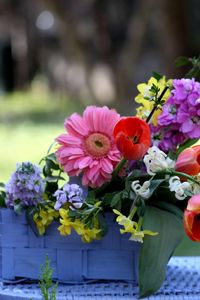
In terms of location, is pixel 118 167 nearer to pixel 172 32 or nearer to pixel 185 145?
pixel 185 145

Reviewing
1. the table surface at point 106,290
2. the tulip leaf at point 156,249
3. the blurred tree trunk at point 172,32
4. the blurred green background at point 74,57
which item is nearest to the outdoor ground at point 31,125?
the blurred green background at point 74,57

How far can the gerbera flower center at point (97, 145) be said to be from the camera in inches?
45.2

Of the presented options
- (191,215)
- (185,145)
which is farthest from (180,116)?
(191,215)

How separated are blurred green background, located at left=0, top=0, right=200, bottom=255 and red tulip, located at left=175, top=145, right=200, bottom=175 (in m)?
2.24

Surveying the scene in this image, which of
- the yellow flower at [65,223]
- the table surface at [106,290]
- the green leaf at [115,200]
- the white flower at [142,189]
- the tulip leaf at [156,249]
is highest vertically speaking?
the white flower at [142,189]

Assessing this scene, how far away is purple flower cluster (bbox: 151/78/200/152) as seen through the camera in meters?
1.13

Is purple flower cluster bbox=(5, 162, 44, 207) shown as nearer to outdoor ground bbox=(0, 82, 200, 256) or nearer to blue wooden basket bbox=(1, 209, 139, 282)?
blue wooden basket bbox=(1, 209, 139, 282)

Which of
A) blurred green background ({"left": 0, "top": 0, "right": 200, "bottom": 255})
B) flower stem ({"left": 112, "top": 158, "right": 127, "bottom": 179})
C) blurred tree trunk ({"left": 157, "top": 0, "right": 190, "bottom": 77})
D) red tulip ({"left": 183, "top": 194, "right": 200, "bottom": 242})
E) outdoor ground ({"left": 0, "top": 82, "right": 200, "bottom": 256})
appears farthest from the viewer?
blurred green background ({"left": 0, "top": 0, "right": 200, "bottom": 255})

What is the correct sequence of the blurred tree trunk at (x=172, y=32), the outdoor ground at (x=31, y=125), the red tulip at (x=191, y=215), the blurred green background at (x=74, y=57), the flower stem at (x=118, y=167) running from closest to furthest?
the red tulip at (x=191, y=215) < the flower stem at (x=118, y=167) < the outdoor ground at (x=31, y=125) < the blurred tree trunk at (x=172, y=32) < the blurred green background at (x=74, y=57)

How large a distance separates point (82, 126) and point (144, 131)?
0.34 feet

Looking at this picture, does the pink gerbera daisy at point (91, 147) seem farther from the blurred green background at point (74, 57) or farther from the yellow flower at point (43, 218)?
the blurred green background at point (74, 57)

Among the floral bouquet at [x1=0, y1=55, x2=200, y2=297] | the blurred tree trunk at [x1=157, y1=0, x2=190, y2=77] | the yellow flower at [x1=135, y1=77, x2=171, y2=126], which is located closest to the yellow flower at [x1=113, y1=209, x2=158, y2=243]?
the floral bouquet at [x1=0, y1=55, x2=200, y2=297]

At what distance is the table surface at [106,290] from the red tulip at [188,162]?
180 millimetres

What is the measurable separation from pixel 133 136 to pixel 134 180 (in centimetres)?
6
